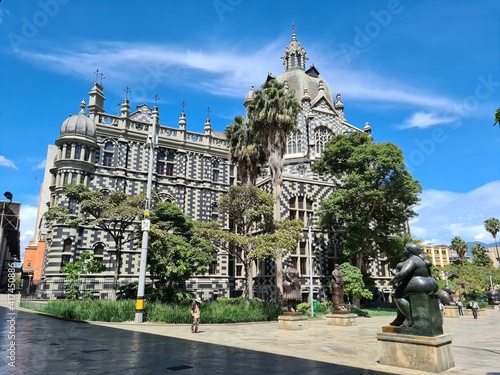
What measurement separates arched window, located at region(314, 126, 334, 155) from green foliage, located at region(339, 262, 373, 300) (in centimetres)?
1793

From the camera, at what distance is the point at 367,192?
97.1 feet

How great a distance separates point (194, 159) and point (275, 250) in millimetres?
20189

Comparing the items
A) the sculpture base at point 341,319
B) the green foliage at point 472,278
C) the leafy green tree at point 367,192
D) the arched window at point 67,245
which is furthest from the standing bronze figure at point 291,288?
the green foliage at point 472,278

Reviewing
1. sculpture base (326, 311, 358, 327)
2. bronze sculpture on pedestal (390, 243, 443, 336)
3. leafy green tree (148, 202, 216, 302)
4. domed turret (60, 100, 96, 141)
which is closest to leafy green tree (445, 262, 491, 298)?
sculpture base (326, 311, 358, 327)

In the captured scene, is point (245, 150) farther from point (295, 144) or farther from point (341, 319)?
point (295, 144)

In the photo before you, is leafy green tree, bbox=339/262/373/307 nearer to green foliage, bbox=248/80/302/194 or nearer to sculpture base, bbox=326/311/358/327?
green foliage, bbox=248/80/302/194

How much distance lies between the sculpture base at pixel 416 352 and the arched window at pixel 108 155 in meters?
33.1

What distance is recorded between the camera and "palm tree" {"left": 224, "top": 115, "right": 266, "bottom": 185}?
29250mm

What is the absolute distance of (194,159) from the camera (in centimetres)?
4012

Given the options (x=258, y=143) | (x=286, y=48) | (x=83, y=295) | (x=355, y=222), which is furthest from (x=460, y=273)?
(x=83, y=295)

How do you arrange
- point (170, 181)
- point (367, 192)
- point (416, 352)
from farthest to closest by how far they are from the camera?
point (170, 181) → point (367, 192) → point (416, 352)

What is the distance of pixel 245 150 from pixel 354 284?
14.5 metres

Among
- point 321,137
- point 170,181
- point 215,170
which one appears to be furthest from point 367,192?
point 170,181

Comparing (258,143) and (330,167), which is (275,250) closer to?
(258,143)
